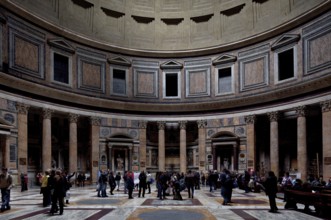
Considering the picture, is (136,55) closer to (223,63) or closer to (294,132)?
(223,63)

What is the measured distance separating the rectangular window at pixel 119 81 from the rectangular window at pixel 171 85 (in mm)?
4683

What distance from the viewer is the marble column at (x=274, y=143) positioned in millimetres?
30548

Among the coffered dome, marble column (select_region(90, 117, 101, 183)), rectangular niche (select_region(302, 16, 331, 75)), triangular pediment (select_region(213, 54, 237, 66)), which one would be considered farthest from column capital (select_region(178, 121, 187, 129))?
rectangular niche (select_region(302, 16, 331, 75))

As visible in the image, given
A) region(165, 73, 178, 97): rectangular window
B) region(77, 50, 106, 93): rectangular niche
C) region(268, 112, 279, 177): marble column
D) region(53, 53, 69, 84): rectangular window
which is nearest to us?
region(268, 112, 279, 177): marble column

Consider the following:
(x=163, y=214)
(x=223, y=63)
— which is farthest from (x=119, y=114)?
(x=163, y=214)

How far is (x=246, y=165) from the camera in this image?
3288 cm

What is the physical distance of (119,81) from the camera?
36.6 metres

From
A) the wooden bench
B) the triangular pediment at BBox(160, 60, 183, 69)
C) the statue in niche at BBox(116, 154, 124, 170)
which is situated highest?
the triangular pediment at BBox(160, 60, 183, 69)

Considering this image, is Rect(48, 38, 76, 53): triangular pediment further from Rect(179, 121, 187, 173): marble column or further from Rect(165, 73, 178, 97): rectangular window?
Rect(179, 121, 187, 173): marble column

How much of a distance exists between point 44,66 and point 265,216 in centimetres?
2372

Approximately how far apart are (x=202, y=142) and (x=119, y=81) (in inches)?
422

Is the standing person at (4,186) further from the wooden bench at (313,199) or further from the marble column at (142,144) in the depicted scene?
the marble column at (142,144)

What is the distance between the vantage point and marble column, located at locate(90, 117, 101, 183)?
32906 mm

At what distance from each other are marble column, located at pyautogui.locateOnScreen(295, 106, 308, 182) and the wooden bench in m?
14.4
